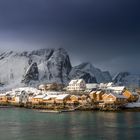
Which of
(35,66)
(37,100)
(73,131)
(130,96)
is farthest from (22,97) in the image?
(35,66)

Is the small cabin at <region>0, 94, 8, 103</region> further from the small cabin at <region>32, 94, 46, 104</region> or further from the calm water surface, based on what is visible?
the calm water surface

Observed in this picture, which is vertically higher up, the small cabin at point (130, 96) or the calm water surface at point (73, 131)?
the small cabin at point (130, 96)

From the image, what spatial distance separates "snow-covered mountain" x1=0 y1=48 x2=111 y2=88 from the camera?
160375 mm

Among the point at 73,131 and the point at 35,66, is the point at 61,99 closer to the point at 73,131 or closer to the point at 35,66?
the point at 73,131

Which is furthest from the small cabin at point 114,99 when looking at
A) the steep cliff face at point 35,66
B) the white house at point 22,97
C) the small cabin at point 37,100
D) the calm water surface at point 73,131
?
the steep cliff face at point 35,66

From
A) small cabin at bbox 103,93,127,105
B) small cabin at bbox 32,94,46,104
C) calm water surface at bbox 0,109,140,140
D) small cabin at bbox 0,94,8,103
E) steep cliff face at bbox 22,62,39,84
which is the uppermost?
steep cliff face at bbox 22,62,39,84

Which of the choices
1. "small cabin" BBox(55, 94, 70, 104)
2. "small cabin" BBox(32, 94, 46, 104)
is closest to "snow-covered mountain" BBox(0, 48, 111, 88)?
"small cabin" BBox(32, 94, 46, 104)

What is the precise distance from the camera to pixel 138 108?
56.8m

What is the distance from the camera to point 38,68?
173875mm

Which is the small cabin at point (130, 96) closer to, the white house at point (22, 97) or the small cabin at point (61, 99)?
the small cabin at point (61, 99)

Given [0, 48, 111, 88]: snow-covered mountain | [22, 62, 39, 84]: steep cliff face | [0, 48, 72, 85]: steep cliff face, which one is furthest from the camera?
[0, 48, 72, 85]: steep cliff face

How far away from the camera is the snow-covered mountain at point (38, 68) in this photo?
160375 mm

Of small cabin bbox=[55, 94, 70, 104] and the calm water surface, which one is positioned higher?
small cabin bbox=[55, 94, 70, 104]

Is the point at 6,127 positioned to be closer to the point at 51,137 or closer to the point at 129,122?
the point at 51,137
